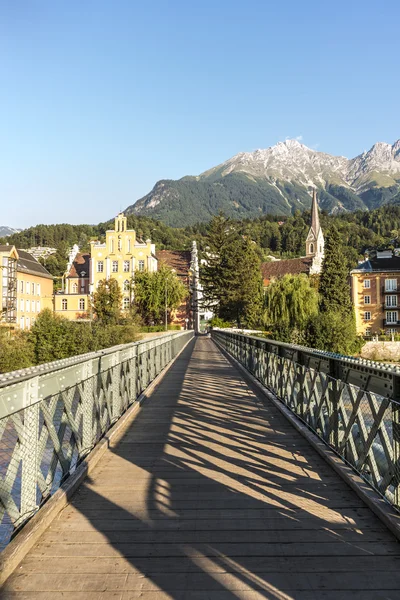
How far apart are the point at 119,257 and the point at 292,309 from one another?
27380 millimetres

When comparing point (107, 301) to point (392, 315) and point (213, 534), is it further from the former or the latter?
point (213, 534)

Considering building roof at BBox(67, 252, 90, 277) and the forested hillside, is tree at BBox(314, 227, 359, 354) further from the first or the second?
the forested hillside

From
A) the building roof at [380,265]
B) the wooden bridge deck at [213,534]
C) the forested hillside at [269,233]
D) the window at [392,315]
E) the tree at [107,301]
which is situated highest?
the forested hillside at [269,233]

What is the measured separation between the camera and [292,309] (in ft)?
176

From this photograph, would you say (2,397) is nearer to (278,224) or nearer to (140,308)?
(140,308)

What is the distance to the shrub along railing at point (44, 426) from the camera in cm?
366

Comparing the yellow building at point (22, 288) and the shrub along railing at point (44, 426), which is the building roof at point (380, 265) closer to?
the yellow building at point (22, 288)

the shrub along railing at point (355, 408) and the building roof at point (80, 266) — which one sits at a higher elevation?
the building roof at point (80, 266)

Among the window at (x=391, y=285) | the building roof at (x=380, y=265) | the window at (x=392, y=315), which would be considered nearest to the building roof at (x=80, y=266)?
the building roof at (x=380, y=265)

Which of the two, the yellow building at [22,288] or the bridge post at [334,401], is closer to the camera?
the bridge post at [334,401]

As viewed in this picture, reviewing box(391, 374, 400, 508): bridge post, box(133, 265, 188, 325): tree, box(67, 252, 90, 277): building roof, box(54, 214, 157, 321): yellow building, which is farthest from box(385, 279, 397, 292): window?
box(391, 374, 400, 508): bridge post

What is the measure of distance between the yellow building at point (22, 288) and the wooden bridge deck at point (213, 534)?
54.3m

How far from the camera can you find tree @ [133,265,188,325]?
216 ft

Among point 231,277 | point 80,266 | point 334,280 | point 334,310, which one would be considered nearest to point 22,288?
point 80,266
